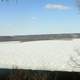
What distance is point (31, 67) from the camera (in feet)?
11.9

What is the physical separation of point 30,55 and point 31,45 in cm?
16

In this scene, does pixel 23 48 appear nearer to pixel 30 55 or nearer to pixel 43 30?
pixel 30 55

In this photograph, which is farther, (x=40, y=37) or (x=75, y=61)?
(x=40, y=37)

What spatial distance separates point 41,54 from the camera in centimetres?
373

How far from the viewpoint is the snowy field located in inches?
143

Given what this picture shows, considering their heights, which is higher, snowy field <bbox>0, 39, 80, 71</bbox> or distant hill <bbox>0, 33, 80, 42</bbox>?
distant hill <bbox>0, 33, 80, 42</bbox>

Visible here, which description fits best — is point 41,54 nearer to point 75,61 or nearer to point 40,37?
point 40,37

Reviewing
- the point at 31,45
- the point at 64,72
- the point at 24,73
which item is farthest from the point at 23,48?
the point at 64,72

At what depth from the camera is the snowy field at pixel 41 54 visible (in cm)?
362

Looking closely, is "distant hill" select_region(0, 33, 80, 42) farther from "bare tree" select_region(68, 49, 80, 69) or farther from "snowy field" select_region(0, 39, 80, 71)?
"bare tree" select_region(68, 49, 80, 69)

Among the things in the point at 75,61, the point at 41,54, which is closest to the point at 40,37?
the point at 41,54


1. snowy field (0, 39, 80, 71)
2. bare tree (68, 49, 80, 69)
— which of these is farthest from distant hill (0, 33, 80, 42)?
bare tree (68, 49, 80, 69)

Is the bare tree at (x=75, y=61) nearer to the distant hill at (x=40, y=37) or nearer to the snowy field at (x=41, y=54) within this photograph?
the snowy field at (x=41, y=54)

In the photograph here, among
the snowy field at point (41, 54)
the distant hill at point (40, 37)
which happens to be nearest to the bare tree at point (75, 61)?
the snowy field at point (41, 54)
